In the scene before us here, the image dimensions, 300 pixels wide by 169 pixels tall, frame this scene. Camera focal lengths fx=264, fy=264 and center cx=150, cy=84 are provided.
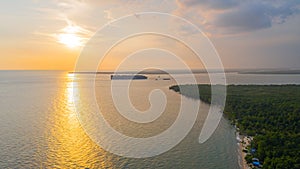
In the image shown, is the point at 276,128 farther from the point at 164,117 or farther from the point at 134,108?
the point at 134,108

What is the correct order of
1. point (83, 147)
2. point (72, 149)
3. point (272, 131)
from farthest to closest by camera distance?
1. point (272, 131)
2. point (83, 147)
3. point (72, 149)

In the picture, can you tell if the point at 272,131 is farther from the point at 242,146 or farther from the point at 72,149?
the point at 72,149

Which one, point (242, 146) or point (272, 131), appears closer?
point (242, 146)

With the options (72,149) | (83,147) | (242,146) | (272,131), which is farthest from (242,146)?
(72,149)

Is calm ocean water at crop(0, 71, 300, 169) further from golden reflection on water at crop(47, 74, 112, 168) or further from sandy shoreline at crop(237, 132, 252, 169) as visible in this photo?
sandy shoreline at crop(237, 132, 252, 169)

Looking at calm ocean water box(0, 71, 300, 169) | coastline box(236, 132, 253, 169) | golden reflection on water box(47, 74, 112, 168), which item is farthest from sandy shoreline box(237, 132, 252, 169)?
golden reflection on water box(47, 74, 112, 168)

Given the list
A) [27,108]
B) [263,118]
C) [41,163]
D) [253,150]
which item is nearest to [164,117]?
[263,118]

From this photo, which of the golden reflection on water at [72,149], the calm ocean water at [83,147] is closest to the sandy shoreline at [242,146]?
the calm ocean water at [83,147]

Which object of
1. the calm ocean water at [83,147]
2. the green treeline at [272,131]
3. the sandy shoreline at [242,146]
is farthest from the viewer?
the calm ocean water at [83,147]

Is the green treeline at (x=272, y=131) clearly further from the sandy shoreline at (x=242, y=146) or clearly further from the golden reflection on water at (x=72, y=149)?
the golden reflection on water at (x=72, y=149)

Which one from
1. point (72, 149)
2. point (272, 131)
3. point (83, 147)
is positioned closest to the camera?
point (72, 149)

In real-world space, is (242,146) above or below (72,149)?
below

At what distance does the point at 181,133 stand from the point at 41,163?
24.8 ft

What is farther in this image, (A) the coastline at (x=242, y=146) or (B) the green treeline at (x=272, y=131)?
(A) the coastline at (x=242, y=146)
